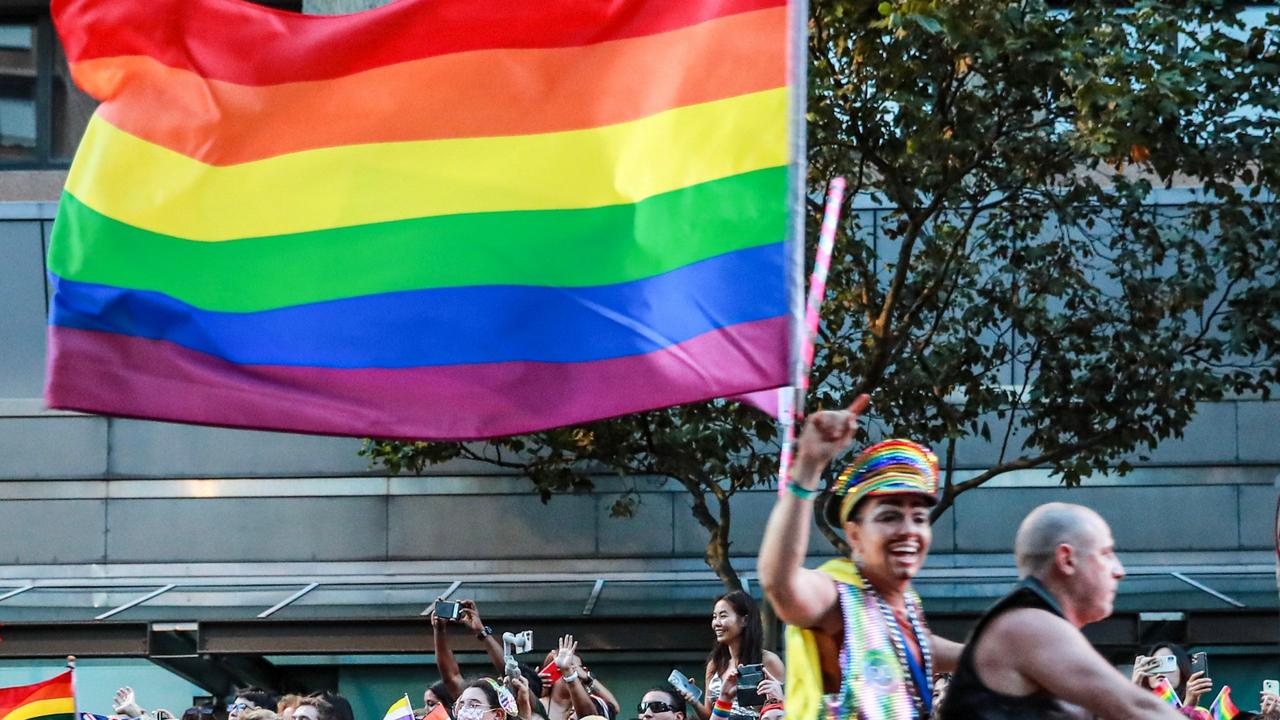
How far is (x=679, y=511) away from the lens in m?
19.9

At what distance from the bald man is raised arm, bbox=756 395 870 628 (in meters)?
0.44

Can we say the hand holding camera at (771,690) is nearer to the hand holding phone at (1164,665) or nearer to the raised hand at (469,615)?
the hand holding phone at (1164,665)

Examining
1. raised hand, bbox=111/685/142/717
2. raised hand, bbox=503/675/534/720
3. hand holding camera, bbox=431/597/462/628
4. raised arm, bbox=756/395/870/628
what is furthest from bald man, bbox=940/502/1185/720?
raised hand, bbox=111/685/142/717

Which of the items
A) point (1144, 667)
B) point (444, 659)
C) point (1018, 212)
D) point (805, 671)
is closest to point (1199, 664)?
point (1144, 667)

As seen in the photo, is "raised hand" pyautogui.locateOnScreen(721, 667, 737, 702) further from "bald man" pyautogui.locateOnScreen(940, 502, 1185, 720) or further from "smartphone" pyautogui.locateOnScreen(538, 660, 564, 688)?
"bald man" pyautogui.locateOnScreen(940, 502, 1185, 720)

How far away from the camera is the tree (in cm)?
1320

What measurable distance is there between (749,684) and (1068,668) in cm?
436

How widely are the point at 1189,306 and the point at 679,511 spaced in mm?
6350

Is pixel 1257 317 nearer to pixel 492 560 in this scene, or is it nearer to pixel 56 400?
pixel 492 560

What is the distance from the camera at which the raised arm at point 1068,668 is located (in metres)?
4.51

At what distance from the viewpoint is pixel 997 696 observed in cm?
470

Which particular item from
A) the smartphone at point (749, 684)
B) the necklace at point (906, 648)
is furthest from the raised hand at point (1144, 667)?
the necklace at point (906, 648)

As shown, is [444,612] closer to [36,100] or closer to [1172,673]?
[1172,673]

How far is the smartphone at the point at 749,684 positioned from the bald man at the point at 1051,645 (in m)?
3.87
